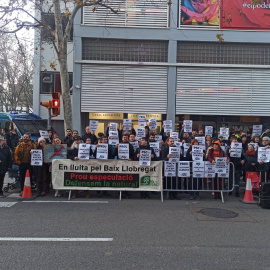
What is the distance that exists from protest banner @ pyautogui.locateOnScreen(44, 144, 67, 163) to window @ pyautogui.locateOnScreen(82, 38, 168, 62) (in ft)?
31.6

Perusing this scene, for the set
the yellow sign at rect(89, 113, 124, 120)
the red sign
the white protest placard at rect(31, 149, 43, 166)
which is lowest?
the white protest placard at rect(31, 149, 43, 166)

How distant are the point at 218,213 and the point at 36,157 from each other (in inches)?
206

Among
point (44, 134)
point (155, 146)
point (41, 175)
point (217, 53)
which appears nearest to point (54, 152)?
point (41, 175)

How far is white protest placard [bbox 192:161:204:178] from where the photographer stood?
8.85 meters

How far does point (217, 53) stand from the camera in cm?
1770

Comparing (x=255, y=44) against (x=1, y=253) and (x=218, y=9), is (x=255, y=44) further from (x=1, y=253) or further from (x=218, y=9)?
(x=1, y=253)

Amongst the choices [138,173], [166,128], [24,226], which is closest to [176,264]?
[24,226]

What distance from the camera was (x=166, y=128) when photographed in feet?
39.9

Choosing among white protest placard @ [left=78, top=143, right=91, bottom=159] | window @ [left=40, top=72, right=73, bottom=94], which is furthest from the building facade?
white protest placard @ [left=78, top=143, right=91, bottom=159]

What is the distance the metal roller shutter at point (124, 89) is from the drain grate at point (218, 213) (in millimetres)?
10569

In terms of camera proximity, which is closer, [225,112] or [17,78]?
[225,112]

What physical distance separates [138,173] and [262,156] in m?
3.73

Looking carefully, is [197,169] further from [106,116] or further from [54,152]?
[106,116]

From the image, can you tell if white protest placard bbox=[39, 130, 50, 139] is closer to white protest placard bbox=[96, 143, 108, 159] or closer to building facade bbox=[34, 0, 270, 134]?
white protest placard bbox=[96, 143, 108, 159]
